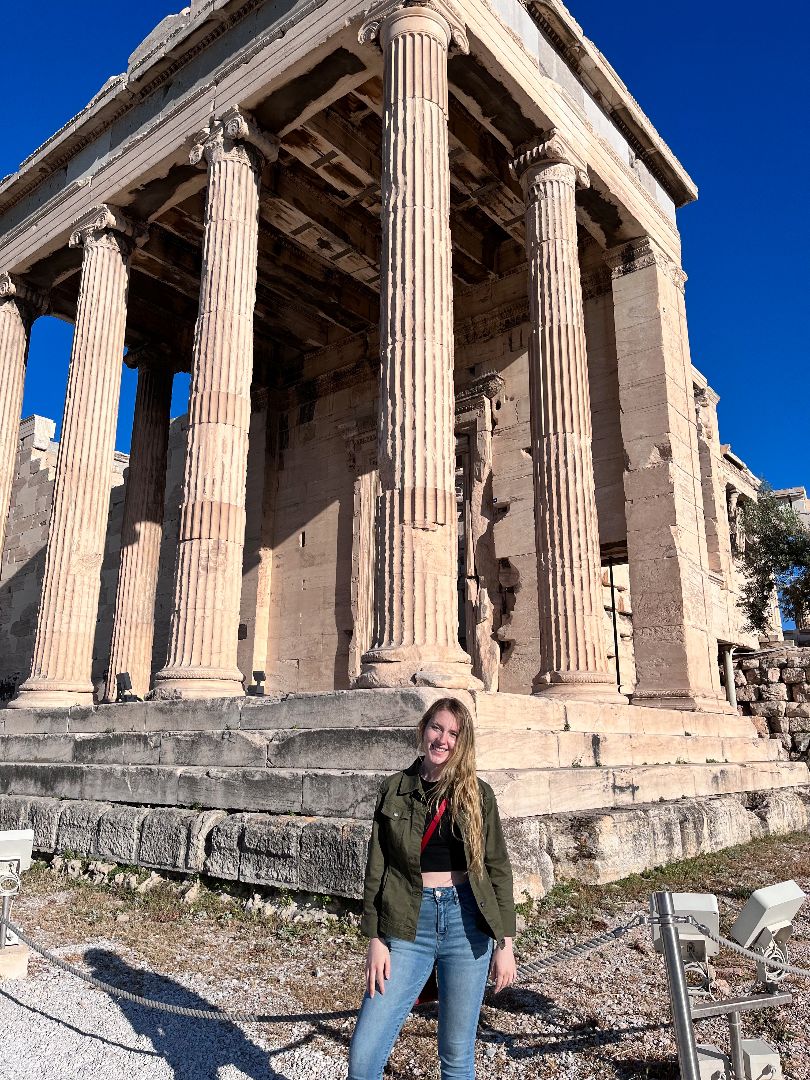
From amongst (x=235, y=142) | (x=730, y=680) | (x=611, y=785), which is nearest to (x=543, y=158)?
(x=235, y=142)

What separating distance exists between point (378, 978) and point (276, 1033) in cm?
166

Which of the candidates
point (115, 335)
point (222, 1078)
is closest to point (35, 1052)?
point (222, 1078)

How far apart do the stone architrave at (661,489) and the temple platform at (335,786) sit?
1976 mm

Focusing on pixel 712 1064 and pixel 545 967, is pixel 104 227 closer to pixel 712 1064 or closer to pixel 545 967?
pixel 545 967

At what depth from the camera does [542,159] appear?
1266 cm

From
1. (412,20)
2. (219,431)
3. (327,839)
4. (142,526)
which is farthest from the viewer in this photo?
(142,526)

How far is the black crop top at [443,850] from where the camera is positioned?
310 centimetres

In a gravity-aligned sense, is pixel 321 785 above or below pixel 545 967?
above

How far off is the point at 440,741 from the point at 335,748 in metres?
4.33

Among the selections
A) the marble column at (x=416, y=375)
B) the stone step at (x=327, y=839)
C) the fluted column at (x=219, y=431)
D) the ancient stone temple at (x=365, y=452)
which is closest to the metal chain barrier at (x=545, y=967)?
the stone step at (x=327, y=839)

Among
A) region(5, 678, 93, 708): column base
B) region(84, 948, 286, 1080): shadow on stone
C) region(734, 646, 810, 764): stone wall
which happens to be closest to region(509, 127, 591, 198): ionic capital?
region(5, 678, 93, 708): column base

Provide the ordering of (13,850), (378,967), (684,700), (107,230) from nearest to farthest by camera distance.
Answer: (378,967)
(13,850)
(684,700)
(107,230)

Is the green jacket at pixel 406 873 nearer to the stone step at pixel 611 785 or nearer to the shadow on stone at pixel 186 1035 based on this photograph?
the shadow on stone at pixel 186 1035

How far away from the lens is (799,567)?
75.2 ft
